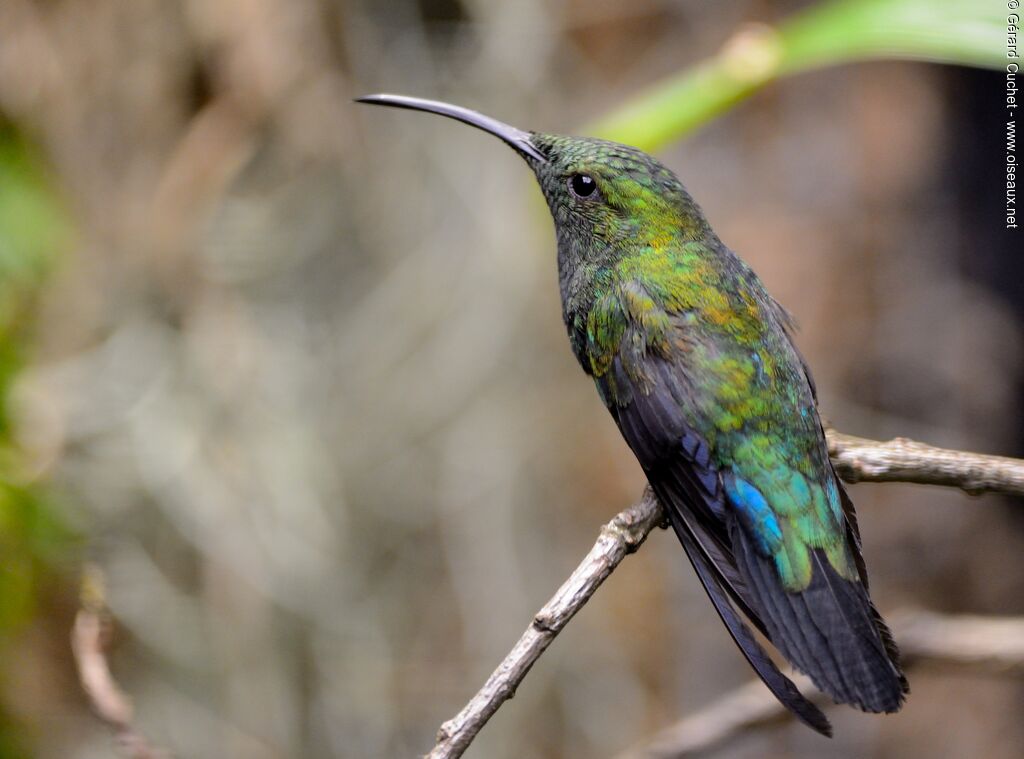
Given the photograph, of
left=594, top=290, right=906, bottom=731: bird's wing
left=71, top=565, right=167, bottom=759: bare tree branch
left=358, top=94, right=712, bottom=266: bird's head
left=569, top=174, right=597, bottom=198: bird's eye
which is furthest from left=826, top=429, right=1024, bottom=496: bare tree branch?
left=71, top=565, right=167, bottom=759: bare tree branch

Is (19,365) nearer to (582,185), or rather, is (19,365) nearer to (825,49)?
(582,185)

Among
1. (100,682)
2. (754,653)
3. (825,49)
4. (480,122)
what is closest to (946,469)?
(754,653)

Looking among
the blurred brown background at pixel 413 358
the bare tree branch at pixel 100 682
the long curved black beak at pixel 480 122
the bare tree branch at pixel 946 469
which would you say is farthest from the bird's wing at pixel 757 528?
the blurred brown background at pixel 413 358

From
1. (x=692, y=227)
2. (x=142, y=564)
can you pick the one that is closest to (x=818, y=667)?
(x=692, y=227)

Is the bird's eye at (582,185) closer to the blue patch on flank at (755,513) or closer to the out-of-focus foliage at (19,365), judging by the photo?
the blue patch on flank at (755,513)

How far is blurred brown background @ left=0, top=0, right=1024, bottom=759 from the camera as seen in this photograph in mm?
3914

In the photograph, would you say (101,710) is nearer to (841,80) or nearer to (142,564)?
(142,564)

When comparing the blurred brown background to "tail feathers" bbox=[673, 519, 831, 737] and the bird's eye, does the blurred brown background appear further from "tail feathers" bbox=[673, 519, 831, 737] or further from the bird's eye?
"tail feathers" bbox=[673, 519, 831, 737]

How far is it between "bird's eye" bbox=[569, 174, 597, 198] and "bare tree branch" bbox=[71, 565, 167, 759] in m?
1.32

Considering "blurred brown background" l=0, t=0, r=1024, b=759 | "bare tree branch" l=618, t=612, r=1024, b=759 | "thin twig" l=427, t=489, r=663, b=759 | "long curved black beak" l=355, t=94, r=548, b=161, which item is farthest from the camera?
"blurred brown background" l=0, t=0, r=1024, b=759

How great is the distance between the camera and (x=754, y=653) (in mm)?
1922

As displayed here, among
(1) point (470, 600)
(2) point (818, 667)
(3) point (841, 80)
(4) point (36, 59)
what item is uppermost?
(4) point (36, 59)

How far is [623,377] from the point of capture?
2322 millimetres

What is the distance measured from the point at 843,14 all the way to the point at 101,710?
1823mm
